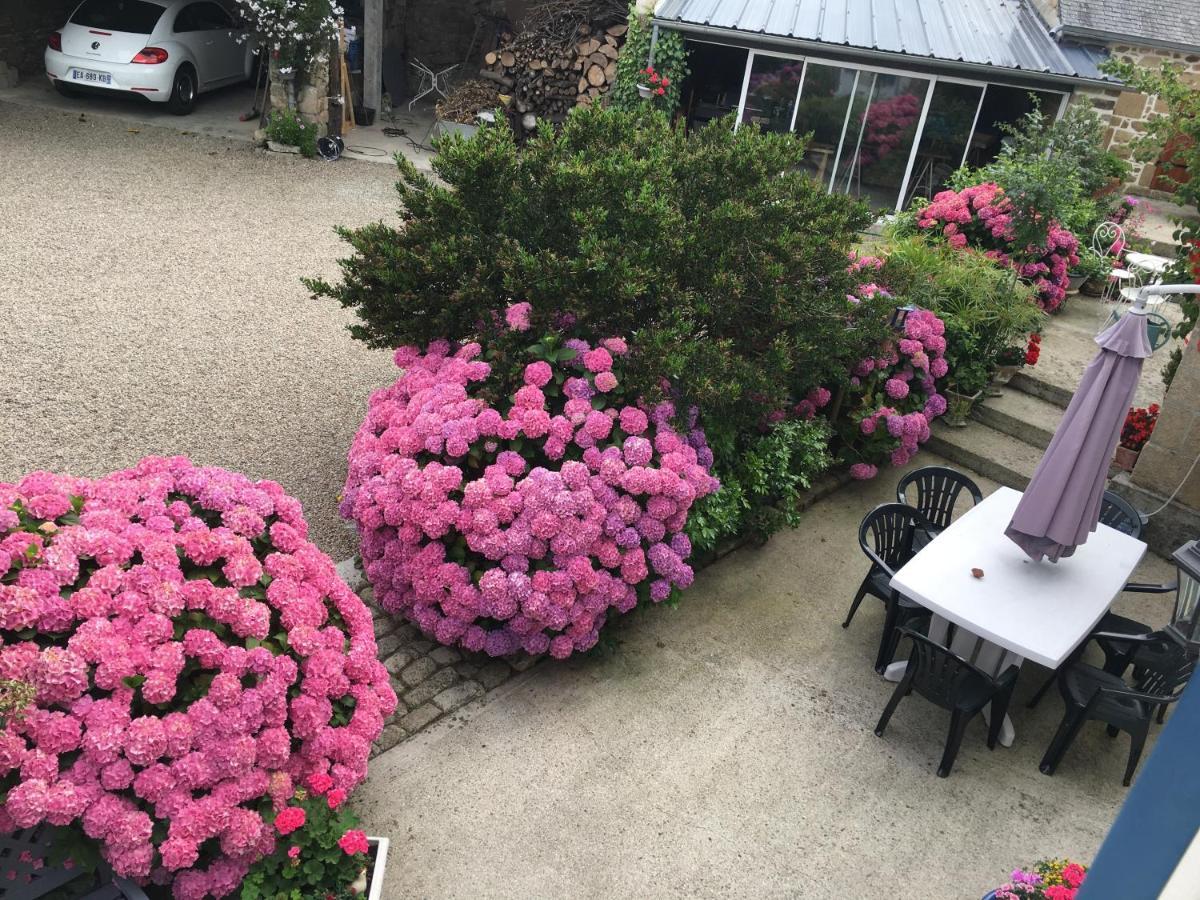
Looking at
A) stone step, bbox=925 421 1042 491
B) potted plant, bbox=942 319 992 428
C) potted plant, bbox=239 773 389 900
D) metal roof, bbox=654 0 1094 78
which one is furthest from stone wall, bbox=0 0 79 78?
potted plant, bbox=239 773 389 900

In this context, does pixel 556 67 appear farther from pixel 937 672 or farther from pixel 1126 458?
pixel 937 672

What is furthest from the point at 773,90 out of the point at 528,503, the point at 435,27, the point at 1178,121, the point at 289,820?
the point at 289,820

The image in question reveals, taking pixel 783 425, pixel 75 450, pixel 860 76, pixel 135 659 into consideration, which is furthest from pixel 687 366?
pixel 860 76

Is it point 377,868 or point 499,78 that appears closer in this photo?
point 377,868

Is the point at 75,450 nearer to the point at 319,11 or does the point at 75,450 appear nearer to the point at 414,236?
Result: the point at 414,236

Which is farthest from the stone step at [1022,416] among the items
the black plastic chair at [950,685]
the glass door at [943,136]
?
the glass door at [943,136]

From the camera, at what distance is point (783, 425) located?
618cm

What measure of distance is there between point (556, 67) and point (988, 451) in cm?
884

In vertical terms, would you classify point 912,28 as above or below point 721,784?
above

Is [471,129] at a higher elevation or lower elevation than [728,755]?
higher

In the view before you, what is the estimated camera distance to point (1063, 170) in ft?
29.9

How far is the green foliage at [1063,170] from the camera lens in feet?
27.2

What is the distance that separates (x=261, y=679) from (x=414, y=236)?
305 cm

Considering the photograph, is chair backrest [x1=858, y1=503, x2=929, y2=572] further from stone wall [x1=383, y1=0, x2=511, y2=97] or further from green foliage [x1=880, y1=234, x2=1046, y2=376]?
stone wall [x1=383, y1=0, x2=511, y2=97]
